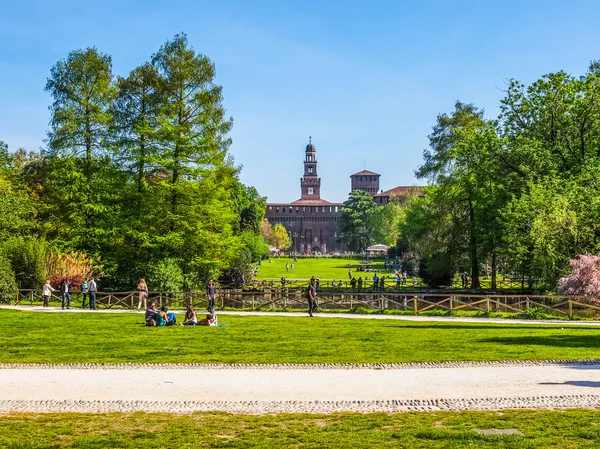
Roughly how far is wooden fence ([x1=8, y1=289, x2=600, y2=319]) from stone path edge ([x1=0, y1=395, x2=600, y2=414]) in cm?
1811

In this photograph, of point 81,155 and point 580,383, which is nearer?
point 580,383

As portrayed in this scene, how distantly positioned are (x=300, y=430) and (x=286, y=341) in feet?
31.5

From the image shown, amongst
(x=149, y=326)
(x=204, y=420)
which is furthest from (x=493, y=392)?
(x=149, y=326)

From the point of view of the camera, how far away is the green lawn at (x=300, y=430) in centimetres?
874

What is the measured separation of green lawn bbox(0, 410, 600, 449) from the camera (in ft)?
28.7

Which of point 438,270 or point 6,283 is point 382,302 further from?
point 438,270

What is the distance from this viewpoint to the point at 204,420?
1003 centimetres

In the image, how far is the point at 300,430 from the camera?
945 centimetres

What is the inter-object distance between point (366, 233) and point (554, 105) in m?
101

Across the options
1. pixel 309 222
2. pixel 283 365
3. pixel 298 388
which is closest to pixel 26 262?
pixel 283 365

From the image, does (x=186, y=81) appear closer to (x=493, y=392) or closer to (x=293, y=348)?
(x=293, y=348)

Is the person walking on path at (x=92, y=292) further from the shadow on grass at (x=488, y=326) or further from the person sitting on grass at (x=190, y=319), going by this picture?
the shadow on grass at (x=488, y=326)

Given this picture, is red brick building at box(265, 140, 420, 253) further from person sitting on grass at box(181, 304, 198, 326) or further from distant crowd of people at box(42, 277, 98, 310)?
person sitting on grass at box(181, 304, 198, 326)

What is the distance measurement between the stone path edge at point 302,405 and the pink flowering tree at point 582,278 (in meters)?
20.0
